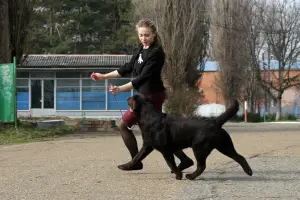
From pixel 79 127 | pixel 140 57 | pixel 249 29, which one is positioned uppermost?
pixel 249 29

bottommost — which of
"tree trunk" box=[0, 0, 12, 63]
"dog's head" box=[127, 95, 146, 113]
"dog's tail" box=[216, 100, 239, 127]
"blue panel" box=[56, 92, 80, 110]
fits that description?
"blue panel" box=[56, 92, 80, 110]

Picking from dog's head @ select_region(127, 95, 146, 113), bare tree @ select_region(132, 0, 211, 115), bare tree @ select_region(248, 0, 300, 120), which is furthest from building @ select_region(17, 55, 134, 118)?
dog's head @ select_region(127, 95, 146, 113)

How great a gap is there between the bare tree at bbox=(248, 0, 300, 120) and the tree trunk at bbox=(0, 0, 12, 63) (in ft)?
87.0

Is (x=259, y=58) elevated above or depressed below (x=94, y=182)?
above

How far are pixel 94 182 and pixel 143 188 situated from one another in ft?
2.13

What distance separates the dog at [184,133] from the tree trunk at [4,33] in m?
9.42

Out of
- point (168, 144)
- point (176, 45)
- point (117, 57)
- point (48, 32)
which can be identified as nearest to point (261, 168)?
point (168, 144)

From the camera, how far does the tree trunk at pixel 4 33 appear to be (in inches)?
558

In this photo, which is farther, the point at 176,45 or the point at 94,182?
the point at 176,45

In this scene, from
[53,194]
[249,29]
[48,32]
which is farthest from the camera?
[48,32]

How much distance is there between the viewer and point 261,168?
667 centimetres

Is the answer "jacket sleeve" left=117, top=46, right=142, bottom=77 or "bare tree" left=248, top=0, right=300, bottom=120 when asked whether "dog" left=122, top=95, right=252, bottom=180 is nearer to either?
"jacket sleeve" left=117, top=46, right=142, bottom=77

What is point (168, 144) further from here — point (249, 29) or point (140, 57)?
point (249, 29)

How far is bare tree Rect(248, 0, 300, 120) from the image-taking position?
1501 inches
